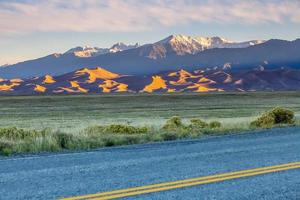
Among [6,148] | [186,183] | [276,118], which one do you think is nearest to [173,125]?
[276,118]

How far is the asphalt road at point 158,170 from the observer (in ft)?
22.0

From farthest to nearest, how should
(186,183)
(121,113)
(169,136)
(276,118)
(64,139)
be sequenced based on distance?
(121,113) → (276,118) → (169,136) → (64,139) → (186,183)

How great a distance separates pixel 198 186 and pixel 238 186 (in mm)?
520

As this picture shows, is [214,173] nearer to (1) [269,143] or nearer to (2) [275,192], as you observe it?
(2) [275,192]

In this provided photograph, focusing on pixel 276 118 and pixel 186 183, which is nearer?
pixel 186 183

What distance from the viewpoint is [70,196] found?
6.48 m

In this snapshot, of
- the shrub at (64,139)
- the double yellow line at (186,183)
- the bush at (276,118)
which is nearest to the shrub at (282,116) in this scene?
the bush at (276,118)

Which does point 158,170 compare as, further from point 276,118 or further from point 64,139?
point 276,118

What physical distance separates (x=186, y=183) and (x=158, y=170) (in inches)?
45.2

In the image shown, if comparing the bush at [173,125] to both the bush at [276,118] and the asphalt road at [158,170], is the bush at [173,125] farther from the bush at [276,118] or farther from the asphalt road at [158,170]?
the asphalt road at [158,170]

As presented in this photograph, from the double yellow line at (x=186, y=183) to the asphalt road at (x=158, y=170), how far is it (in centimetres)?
18

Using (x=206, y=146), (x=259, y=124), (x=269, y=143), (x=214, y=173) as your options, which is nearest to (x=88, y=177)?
(x=214, y=173)

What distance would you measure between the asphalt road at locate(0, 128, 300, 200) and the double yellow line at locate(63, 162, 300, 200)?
7.0 inches

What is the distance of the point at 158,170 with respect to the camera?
8.38 meters
